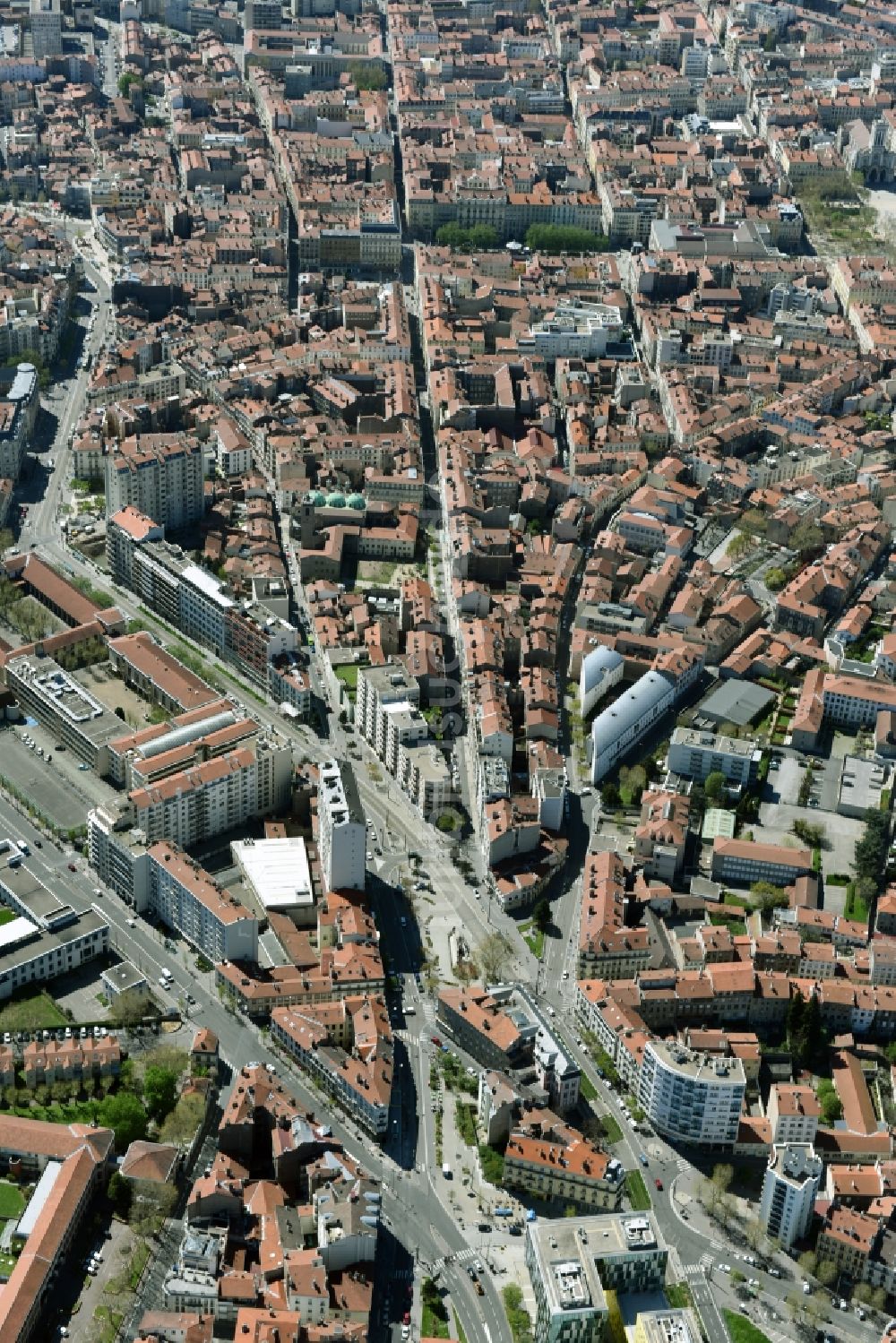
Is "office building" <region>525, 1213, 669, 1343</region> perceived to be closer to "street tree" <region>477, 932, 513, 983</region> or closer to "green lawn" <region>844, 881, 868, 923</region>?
"street tree" <region>477, 932, 513, 983</region>

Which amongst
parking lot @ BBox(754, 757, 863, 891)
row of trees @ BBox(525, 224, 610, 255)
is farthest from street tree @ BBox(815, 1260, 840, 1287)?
row of trees @ BBox(525, 224, 610, 255)

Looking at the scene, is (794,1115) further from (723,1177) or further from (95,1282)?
(95,1282)

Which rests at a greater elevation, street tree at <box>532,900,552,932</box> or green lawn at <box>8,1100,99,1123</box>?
street tree at <box>532,900,552,932</box>

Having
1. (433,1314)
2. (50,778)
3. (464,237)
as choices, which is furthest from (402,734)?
(464,237)

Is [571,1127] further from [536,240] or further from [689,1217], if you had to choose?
[536,240]

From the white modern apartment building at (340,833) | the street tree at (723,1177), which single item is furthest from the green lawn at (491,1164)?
the white modern apartment building at (340,833)
